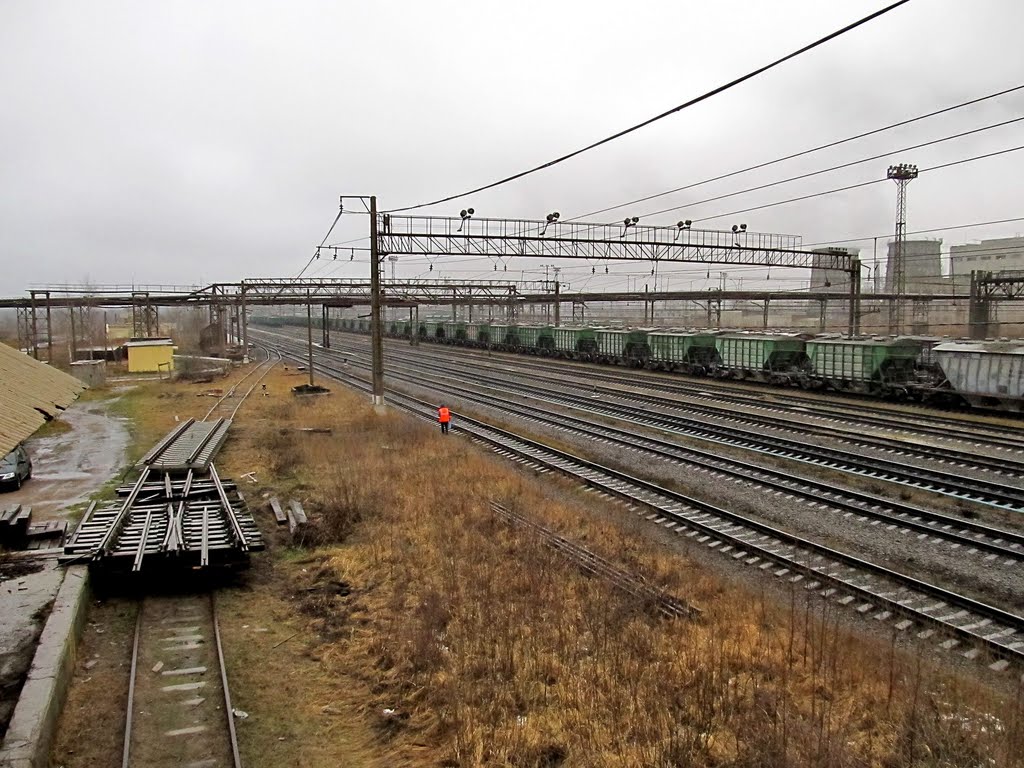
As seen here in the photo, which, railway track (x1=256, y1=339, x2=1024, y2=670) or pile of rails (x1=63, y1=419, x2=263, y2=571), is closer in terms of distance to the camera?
railway track (x1=256, y1=339, x2=1024, y2=670)

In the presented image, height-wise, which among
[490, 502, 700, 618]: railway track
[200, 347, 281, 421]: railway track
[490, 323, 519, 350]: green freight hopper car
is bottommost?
[490, 502, 700, 618]: railway track

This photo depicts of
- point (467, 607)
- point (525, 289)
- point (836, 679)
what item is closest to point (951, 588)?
point (836, 679)

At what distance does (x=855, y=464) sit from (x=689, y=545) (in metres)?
6.62

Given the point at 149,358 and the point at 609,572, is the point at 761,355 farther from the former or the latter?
the point at 149,358

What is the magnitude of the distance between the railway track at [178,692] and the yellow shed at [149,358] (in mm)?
39606

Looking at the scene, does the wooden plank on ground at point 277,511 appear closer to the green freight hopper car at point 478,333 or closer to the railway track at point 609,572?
the railway track at point 609,572

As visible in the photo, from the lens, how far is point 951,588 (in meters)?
9.10

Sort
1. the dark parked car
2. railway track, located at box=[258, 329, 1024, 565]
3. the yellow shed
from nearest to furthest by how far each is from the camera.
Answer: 1. railway track, located at box=[258, 329, 1024, 565]
2. the dark parked car
3. the yellow shed

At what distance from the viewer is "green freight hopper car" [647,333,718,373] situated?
1374 inches

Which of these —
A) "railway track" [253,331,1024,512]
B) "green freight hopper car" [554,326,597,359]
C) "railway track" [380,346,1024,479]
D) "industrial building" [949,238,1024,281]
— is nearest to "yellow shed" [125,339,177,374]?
"green freight hopper car" [554,326,597,359]

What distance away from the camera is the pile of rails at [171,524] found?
33.4 feet

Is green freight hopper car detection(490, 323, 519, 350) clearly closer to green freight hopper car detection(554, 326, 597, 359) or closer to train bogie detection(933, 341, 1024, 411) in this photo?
green freight hopper car detection(554, 326, 597, 359)

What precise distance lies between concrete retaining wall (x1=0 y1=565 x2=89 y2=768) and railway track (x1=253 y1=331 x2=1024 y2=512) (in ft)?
47.1

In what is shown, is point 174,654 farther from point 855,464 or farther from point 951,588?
point 855,464
